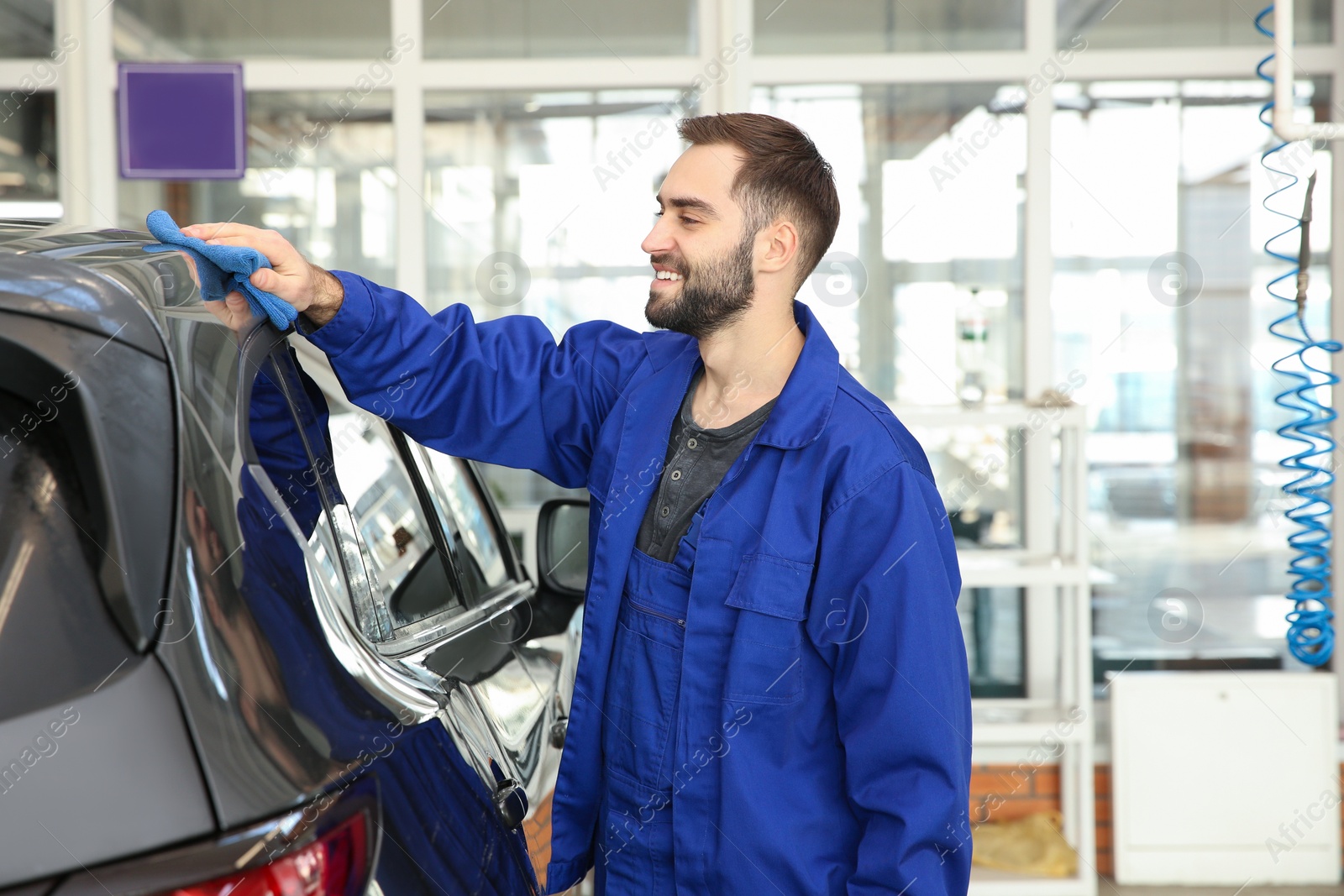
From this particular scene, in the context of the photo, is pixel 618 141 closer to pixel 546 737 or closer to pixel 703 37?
pixel 703 37

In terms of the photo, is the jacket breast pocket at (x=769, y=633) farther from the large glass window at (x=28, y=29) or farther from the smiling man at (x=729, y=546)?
the large glass window at (x=28, y=29)

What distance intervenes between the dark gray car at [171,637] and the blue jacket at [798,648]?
0.46 meters

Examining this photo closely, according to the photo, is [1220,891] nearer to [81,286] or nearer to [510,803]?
[510,803]

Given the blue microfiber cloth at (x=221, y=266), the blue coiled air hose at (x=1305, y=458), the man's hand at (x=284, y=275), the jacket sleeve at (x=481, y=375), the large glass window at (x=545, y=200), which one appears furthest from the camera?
the large glass window at (x=545, y=200)

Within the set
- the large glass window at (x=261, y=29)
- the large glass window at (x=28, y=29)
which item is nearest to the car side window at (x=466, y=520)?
the large glass window at (x=261, y=29)

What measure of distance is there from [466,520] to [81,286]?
1.32 m

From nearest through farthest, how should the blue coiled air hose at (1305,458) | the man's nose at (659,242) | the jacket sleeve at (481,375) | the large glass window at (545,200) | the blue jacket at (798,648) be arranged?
the blue jacket at (798,648), the jacket sleeve at (481,375), the man's nose at (659,242), the blue coiled air hose at (1305,458), the large glass window at (545,200)

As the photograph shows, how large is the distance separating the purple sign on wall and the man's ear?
2660 mm

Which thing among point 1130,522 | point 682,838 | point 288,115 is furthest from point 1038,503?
point 288,115

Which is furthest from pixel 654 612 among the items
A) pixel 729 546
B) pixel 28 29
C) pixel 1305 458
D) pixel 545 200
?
pixel 28 29

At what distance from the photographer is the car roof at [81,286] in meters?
0.86

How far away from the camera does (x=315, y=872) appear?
85 centimetres

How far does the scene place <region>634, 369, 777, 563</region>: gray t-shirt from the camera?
166cm

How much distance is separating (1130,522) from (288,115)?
340 centimetres
